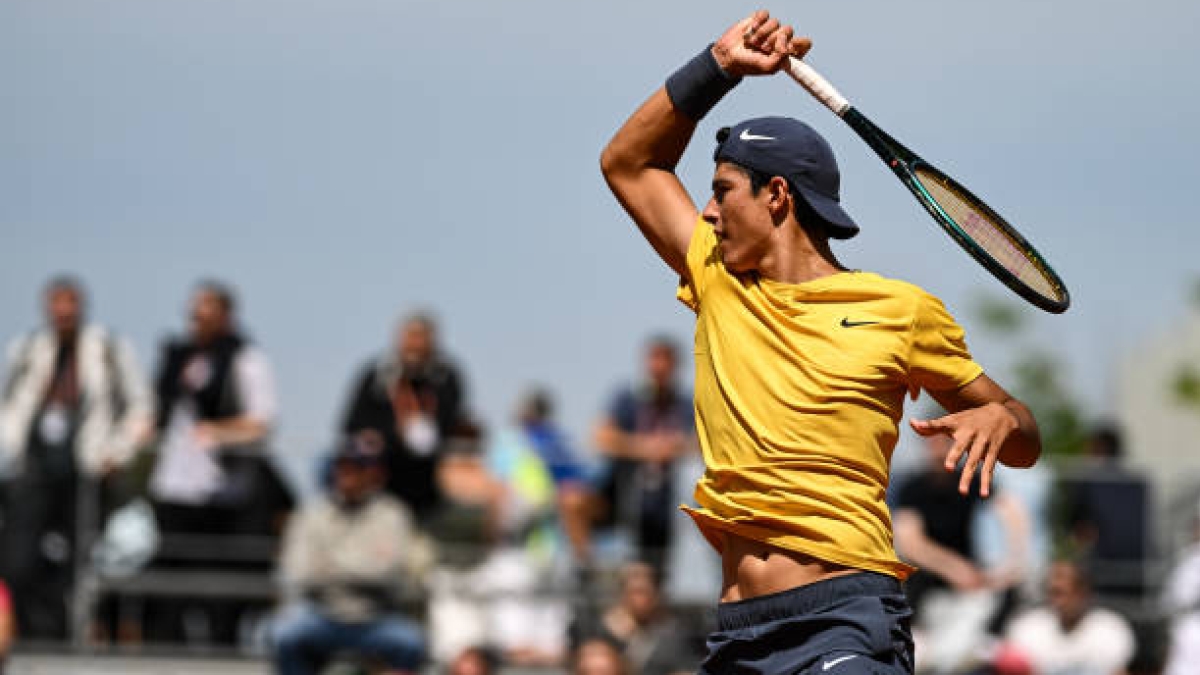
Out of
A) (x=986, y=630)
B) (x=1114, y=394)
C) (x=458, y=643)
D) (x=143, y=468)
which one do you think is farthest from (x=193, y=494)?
(x=1114, y=394)

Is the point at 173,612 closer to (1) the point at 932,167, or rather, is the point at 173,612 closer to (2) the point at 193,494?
(2) the point at 193,494

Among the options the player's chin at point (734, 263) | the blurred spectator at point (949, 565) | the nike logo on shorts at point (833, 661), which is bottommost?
the blurred spectator at point (949, 565)

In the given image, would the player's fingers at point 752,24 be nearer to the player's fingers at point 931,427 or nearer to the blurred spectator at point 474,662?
the player's fingers at point 931,427

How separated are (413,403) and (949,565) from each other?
3.32 meters

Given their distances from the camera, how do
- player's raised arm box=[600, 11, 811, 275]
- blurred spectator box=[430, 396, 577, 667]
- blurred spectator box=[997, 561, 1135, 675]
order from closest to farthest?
player's raised arm box=[600, 11, 811, 275] < blurred spectator box=[997, 561, 1135, 675] < blurred spectator box=[430, 396, 577, 667]

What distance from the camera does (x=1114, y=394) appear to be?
175ft

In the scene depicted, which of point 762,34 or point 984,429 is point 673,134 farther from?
point 984,429

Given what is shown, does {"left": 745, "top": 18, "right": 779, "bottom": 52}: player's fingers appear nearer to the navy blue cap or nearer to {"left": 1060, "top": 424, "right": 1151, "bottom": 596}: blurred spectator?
the navy blue cap

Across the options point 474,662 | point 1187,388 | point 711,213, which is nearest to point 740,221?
point 711,213

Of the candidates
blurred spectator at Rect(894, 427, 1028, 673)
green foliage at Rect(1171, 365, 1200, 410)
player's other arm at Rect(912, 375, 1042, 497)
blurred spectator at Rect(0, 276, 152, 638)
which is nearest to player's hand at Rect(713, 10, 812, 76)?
player's other arm at Rect(912, 375, 1042, 497)

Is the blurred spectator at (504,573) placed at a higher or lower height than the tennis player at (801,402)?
lower

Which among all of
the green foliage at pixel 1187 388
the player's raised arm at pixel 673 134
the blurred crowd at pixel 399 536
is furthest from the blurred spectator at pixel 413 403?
the green foliage at pixel 1187 388

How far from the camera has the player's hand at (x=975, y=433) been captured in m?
5.67

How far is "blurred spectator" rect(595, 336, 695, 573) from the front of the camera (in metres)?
13.5
